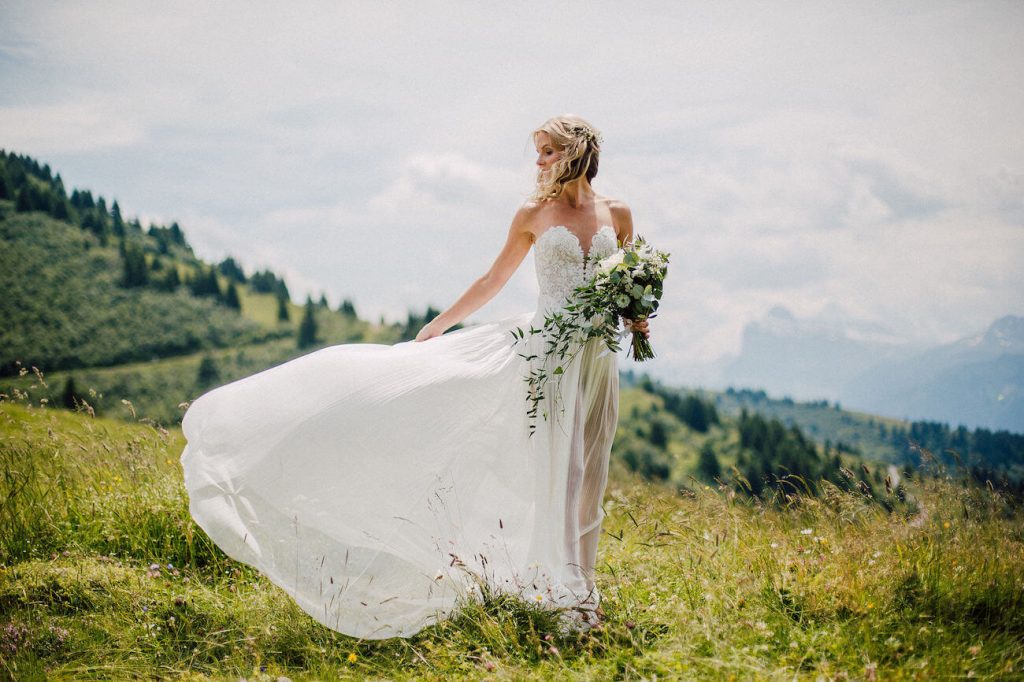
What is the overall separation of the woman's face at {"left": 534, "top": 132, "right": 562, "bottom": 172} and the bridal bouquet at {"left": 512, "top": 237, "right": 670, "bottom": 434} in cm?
83

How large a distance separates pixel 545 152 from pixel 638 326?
1.48 m

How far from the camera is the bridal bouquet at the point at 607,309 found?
4766 millimetres

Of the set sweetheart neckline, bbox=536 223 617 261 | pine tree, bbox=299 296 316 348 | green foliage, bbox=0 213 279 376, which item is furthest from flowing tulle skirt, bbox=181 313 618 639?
pine tree, bbox=299 296 316 348

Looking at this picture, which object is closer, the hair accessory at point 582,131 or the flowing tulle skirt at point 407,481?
the flowing tulle skirt at point 407,481

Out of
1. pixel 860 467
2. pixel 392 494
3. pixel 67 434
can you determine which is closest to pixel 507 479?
pixel 392 494

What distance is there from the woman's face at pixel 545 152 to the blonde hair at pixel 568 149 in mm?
28

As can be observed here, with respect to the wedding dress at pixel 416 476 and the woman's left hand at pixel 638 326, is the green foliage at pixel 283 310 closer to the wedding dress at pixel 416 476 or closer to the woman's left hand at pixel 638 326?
the wedding dress at pixel 416 476

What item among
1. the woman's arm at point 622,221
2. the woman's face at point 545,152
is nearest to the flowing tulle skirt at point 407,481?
the woman's arm at point 622,221

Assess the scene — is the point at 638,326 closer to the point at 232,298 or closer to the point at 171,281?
the point at 171,281

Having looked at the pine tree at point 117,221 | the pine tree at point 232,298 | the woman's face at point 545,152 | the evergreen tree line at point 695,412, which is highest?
the pine tree at point 117,221

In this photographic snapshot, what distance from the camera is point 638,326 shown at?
4.92 metres

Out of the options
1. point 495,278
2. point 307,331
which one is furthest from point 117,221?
point 495,278

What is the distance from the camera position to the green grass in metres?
4.09

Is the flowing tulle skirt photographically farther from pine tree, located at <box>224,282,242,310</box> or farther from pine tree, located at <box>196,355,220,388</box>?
pine tree, located at <box>224,282,242,310</box>
